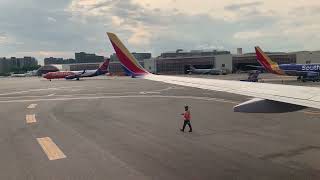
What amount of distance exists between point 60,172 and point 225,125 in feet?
41.1

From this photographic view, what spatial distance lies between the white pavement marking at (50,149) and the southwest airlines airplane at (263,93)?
15.9 feet

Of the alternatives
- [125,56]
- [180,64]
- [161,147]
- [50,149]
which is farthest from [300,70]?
[180,64]

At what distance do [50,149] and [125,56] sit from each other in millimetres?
5590

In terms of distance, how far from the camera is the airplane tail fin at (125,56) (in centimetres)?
1614

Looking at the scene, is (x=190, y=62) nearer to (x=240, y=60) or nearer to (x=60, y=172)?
A: (x=240, y=60)

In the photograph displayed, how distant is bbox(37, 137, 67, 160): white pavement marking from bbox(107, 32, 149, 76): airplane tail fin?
4.66m

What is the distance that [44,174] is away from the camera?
13391mm

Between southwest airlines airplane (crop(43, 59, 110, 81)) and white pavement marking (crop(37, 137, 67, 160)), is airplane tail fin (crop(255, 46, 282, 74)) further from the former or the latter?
white pavement marking (crop(37, 137, 67, 160))

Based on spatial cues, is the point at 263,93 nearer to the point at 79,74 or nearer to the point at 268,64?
the point at 268,64

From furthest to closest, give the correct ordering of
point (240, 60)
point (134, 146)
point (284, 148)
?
point (240, 60) < point (134, 146) < point (284, 148)

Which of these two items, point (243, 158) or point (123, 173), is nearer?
point (123, 173)

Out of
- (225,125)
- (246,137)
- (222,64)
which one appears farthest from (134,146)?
(222,64)

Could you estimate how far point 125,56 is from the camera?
16.4m

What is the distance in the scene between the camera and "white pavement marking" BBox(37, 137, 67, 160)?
1617cm
